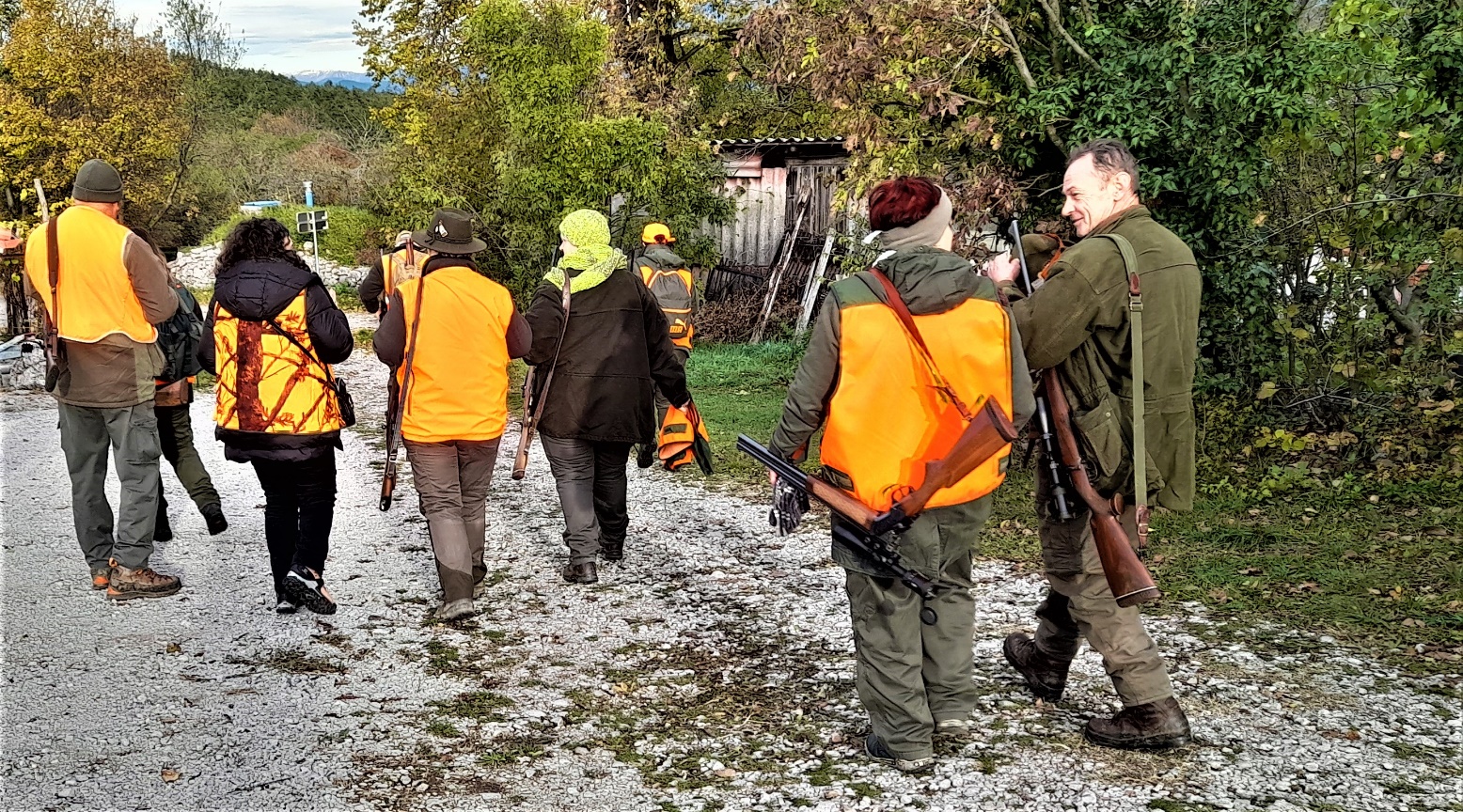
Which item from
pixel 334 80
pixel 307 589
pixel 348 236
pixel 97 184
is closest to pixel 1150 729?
pixel 307 589

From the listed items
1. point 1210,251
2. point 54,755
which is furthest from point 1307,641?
point 54,755

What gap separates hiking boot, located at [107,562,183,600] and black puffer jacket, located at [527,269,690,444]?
2147 mm

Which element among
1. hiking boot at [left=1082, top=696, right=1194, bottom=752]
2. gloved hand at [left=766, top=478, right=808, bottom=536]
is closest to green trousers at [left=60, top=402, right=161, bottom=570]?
gloved hand at [left=766, top=478, right=808, bottom=536]

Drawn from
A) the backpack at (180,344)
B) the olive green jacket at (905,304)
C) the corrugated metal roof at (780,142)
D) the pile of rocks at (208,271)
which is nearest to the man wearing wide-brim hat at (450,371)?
the backpack at (180,344)

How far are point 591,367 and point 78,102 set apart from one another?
27718mm

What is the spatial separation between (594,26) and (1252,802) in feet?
39.0

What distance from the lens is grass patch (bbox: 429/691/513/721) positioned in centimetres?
446

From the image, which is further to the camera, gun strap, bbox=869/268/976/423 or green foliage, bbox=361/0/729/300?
green foliage, bbox=361/0/729/300

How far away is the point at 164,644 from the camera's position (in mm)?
5160

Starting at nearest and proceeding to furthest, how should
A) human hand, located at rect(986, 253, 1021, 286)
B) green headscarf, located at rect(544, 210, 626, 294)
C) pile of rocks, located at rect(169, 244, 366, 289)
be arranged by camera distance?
human hand, located at rect(986, 253, 1021, 286)
green headscarf, located at rect(544, 210, 626, 294)
pile of rocks, located at rect(169, 244, 366, 289)

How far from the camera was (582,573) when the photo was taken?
20.2 ft

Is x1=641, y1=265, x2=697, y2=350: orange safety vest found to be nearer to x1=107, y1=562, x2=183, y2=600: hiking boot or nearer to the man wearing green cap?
the man wearing green cap

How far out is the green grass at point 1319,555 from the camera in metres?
5.34

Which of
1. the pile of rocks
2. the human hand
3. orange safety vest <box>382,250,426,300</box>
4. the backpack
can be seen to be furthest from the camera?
the pile of rocks
